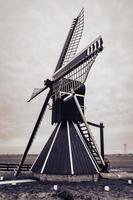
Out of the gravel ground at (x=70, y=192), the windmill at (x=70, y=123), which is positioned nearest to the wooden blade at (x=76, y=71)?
the windmill at (x=70, y=123)

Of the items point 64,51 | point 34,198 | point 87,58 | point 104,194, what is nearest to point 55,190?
point 34,198

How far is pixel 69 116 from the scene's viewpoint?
2747 centimetres

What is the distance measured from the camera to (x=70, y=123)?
1074 inches

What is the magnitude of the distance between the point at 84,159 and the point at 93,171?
136 centimetres

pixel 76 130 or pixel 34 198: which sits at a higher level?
pixel 76 130

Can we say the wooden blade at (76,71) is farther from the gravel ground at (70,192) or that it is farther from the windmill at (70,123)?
the gravel ground at (70,192)

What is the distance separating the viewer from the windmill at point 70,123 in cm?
2383

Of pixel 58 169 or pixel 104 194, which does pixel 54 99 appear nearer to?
pixel 58 169

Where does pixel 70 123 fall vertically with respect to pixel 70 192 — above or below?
above

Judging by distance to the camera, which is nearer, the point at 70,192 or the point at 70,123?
the point at 70,192

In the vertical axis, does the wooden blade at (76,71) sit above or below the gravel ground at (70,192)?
above

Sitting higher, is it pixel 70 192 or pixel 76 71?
pixel 76 71

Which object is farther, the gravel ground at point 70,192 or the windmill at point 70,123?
the windmill at point 70,123

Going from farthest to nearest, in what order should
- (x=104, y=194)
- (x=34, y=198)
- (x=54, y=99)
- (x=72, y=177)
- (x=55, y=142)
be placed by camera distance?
1. (x=54, y=99)
2. (x=55, y=142)
3. (x=72, y=177)
4. (x=104, y=194)
5. (x=34, y=198)
